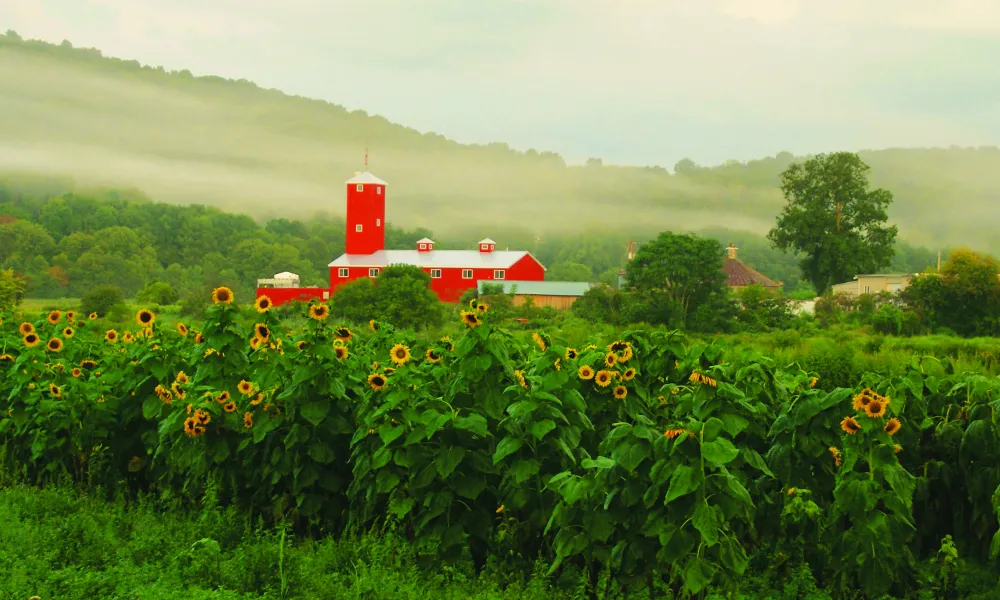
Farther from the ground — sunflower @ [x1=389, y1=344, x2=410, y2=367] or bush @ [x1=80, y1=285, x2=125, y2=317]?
sunflower @ [x1=389, y1=344, x2=410, y2=367]

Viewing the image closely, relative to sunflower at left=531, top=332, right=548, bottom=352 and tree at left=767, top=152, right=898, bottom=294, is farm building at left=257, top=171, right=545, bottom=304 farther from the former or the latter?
sunflower at left=531, top=332, right=548, bottom=352

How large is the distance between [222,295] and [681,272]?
135 feet

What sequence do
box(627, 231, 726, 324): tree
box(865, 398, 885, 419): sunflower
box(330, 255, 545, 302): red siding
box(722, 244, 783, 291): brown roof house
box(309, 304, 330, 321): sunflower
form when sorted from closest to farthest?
box(865, 398, 885, 419): sunflower, box(309, 304, 330, 321): sunflower, box(627, 231, 726, 324): tree, box(330, 255, 545, 302): red siding, box(722, 244, 783, 291): brown roof house

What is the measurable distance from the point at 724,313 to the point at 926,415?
135 feet

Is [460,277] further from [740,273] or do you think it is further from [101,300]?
[101,300]

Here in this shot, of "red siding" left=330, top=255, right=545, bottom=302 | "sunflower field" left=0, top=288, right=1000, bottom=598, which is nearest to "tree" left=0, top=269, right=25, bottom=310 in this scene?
"red siding" left=330, top=255, right=545, bottom=302

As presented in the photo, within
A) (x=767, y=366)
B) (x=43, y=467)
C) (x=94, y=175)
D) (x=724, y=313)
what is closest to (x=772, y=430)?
(x=767, y=366)

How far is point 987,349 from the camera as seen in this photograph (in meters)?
22.5

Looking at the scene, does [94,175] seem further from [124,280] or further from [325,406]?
[325,406]

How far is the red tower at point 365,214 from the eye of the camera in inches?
2968

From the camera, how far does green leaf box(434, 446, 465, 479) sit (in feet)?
16.7

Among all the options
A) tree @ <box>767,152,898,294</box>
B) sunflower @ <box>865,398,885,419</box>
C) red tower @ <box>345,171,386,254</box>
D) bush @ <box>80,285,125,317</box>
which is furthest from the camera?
red tower @ <box>345,171,386,254</box>

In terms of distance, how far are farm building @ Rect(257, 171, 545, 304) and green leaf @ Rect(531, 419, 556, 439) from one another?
53.2 m

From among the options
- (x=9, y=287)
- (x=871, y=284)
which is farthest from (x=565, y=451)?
(x=871, y=284)
